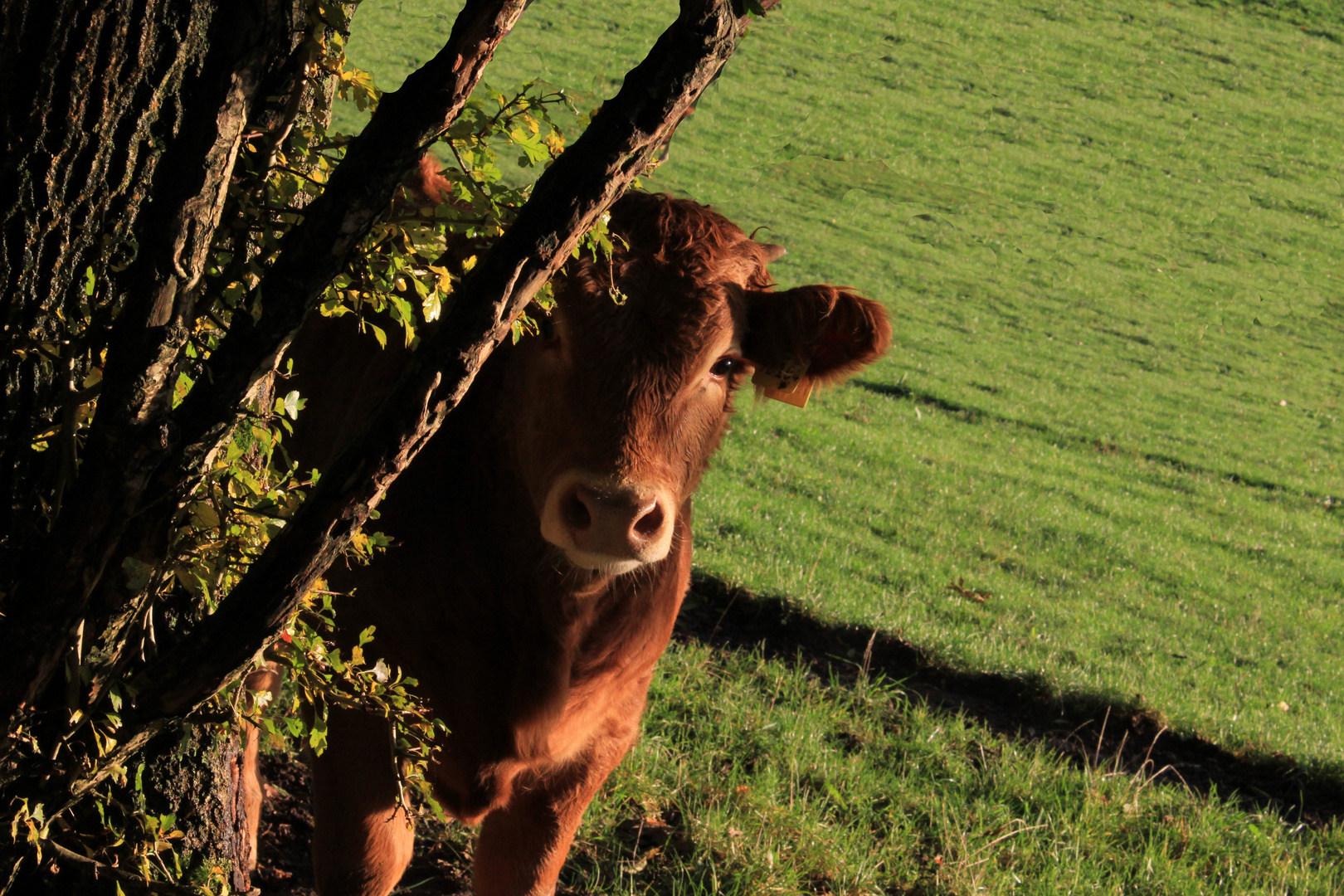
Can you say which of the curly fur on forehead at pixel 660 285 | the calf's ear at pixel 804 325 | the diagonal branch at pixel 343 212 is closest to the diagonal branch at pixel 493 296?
the diagonal branch at pixel 343 212

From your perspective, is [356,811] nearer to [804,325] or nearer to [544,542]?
[544,542]

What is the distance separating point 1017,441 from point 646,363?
12.4 m

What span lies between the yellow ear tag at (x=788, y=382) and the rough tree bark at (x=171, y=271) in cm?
234

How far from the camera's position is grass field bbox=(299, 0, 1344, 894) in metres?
4.86

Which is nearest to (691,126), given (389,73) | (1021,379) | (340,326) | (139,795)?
(389,73)

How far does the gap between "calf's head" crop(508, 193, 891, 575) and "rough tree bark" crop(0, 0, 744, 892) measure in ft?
Answer: 4.49

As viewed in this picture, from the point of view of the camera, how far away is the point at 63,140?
1.53m

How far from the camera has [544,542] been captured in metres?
3.28

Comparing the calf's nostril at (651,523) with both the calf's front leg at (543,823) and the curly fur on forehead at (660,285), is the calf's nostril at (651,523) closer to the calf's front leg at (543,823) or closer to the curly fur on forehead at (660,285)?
the curly fur on forehead at (660,285)

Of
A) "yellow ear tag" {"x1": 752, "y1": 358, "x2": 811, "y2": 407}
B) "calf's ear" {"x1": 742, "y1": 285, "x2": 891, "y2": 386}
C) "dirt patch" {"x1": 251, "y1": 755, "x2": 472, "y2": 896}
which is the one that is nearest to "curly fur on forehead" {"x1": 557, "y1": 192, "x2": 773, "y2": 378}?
"calf's ear" {"x1": 742, "y1": 285, "x2": 891, "y2": 386}

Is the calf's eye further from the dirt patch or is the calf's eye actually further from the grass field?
the dirt patch

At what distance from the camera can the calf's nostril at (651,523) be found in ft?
9.43

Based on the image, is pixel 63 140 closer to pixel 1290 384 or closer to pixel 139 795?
pixel 139 795

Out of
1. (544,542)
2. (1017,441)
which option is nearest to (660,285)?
(544,542)
